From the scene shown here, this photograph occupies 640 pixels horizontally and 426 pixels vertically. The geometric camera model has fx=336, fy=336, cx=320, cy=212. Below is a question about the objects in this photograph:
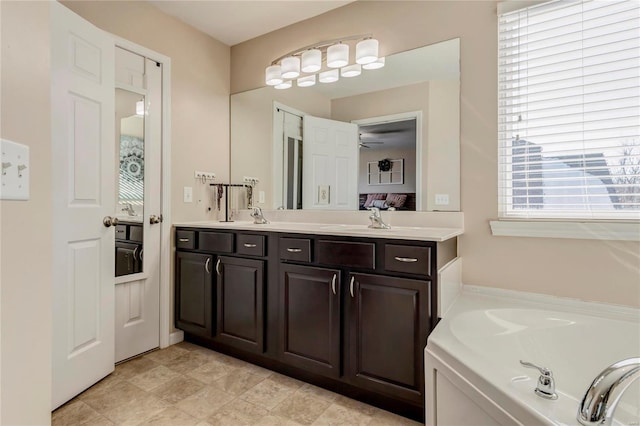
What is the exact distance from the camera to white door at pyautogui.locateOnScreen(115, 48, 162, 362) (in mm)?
2289

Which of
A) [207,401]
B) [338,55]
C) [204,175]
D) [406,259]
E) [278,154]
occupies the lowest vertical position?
[207,401]

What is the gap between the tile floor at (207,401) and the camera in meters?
1.68

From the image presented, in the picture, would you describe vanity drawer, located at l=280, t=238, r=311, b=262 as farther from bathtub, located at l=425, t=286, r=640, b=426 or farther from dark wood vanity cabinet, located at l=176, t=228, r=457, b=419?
bathtub, located at l=425, t=286, r=640, b=426

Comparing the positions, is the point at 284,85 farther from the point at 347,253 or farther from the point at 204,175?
the point at 347,253

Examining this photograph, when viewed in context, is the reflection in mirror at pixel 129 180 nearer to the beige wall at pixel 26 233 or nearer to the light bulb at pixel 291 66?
the light bulb at pixel 291 66

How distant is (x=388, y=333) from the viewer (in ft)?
5.49

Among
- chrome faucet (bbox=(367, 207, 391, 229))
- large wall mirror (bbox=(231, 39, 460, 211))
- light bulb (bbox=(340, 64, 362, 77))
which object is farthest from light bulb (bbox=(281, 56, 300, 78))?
chrome faucet (bbox=(367, 207, 391, 229))

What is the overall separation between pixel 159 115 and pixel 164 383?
183 centimetres

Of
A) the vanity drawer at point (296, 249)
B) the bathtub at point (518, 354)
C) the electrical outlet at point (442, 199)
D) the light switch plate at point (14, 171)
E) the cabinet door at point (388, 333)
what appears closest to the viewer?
the light switch plate at point (14, 171)

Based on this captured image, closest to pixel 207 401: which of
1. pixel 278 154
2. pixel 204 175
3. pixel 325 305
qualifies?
pixel 325 305

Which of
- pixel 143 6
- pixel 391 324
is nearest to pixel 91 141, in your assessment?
pixel 143 6

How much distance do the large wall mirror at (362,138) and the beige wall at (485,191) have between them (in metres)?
0.07

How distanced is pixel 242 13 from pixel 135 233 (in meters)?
1.81

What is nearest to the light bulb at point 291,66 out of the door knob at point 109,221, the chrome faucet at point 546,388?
the door knob at point 109,221
